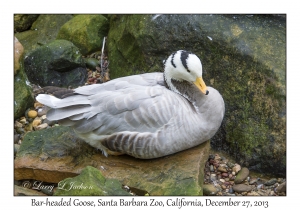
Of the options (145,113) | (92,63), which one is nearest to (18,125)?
(92,63)

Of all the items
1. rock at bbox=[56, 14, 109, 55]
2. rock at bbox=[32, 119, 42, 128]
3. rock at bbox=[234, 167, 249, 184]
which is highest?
rock at bbox=[56, 14, 109, 55]

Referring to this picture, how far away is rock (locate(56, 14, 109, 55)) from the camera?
8.34 meters

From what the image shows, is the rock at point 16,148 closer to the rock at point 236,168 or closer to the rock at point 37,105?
the rock at point 37,105

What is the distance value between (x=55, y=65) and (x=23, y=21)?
188 cm

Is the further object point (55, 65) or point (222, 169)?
point (55, 65)

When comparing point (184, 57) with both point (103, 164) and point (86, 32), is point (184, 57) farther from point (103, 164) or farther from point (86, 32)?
point (86, 32)

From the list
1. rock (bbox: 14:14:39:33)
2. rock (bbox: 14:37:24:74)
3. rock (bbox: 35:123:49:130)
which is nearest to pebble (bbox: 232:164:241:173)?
rock (bbox: 35:123:49:130)

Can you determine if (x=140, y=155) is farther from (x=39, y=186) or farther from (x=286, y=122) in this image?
(x=286, y=122)

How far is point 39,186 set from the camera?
6047 mm

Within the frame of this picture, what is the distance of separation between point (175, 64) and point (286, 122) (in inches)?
61.2

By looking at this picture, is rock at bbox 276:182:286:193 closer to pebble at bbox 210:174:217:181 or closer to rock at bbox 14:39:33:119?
pebble at bbox 210:174:217:181

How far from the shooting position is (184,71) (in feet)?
19.1

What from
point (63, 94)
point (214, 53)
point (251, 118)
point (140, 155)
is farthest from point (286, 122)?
point (63, 94)

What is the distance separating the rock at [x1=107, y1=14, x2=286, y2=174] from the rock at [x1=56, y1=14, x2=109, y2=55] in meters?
1.11
